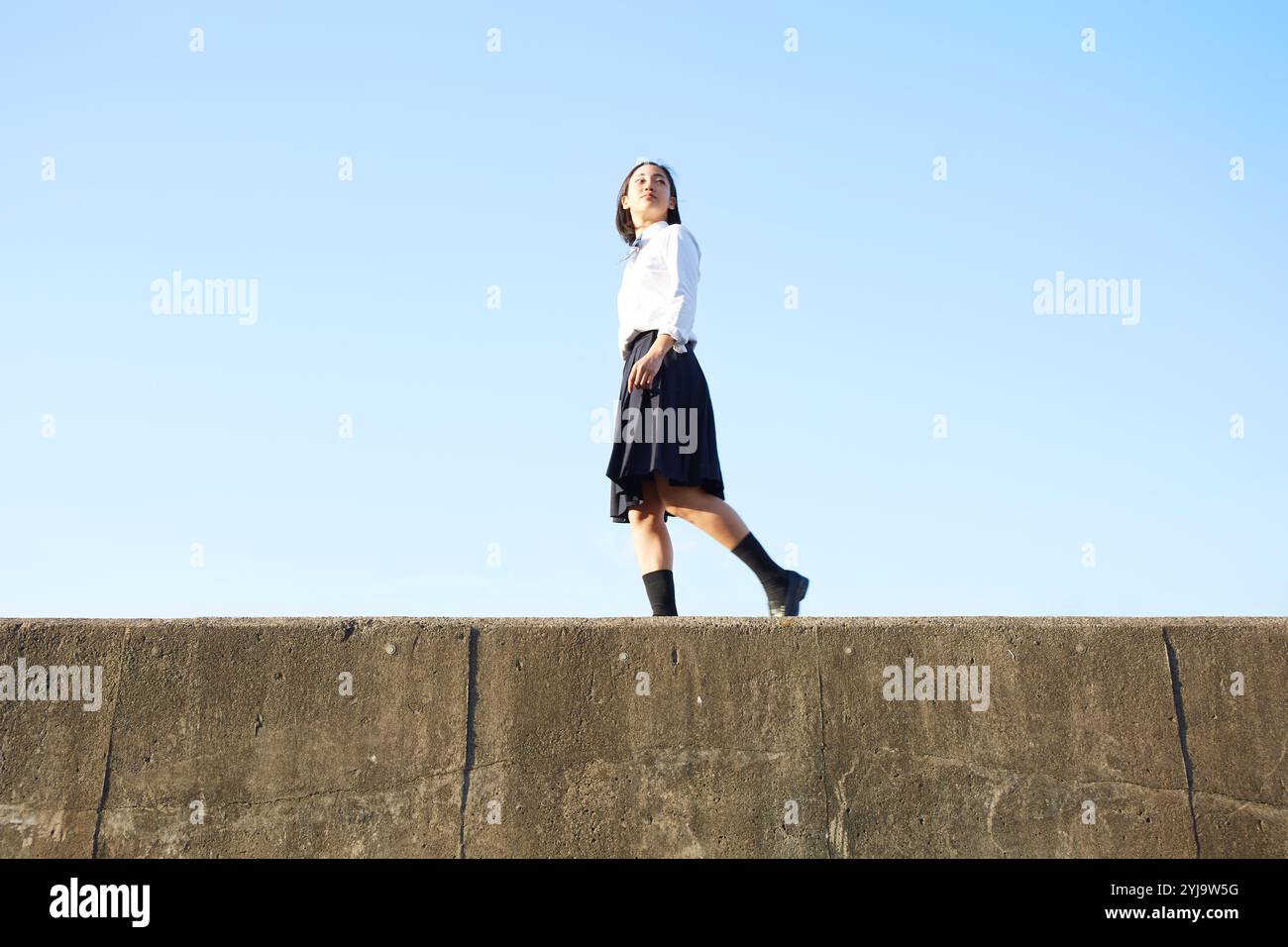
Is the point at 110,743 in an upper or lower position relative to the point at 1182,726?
upper

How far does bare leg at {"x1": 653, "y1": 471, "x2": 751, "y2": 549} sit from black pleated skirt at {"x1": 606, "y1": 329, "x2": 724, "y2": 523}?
0.13 ft

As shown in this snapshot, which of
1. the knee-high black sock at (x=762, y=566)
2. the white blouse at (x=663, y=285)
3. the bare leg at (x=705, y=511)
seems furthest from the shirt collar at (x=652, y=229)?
the knee-high black sock at (x=762, y=566)

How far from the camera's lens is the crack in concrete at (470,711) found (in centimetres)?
397

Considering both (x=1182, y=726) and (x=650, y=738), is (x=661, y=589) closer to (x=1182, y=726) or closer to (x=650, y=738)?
(x=650, y=738)

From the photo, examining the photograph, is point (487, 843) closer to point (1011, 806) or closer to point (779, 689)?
point (779, 689)

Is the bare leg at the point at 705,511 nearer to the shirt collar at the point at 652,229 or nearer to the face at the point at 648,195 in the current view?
the shirt collar at the point at 652,229

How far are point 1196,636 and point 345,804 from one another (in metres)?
2.88

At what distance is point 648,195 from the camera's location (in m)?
Answer: 5.26

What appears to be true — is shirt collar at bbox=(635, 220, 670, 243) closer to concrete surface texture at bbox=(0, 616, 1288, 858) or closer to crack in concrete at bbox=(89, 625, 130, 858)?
concrete surface texture at bbox=(0, 616, 1288, 858)

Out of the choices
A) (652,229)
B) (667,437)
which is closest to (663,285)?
(652,229)

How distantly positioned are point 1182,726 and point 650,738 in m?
1.75

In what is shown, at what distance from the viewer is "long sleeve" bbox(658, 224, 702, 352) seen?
4.95 metres

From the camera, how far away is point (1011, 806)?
3.95 metres

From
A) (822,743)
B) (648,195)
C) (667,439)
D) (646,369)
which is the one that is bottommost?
(822,743)
